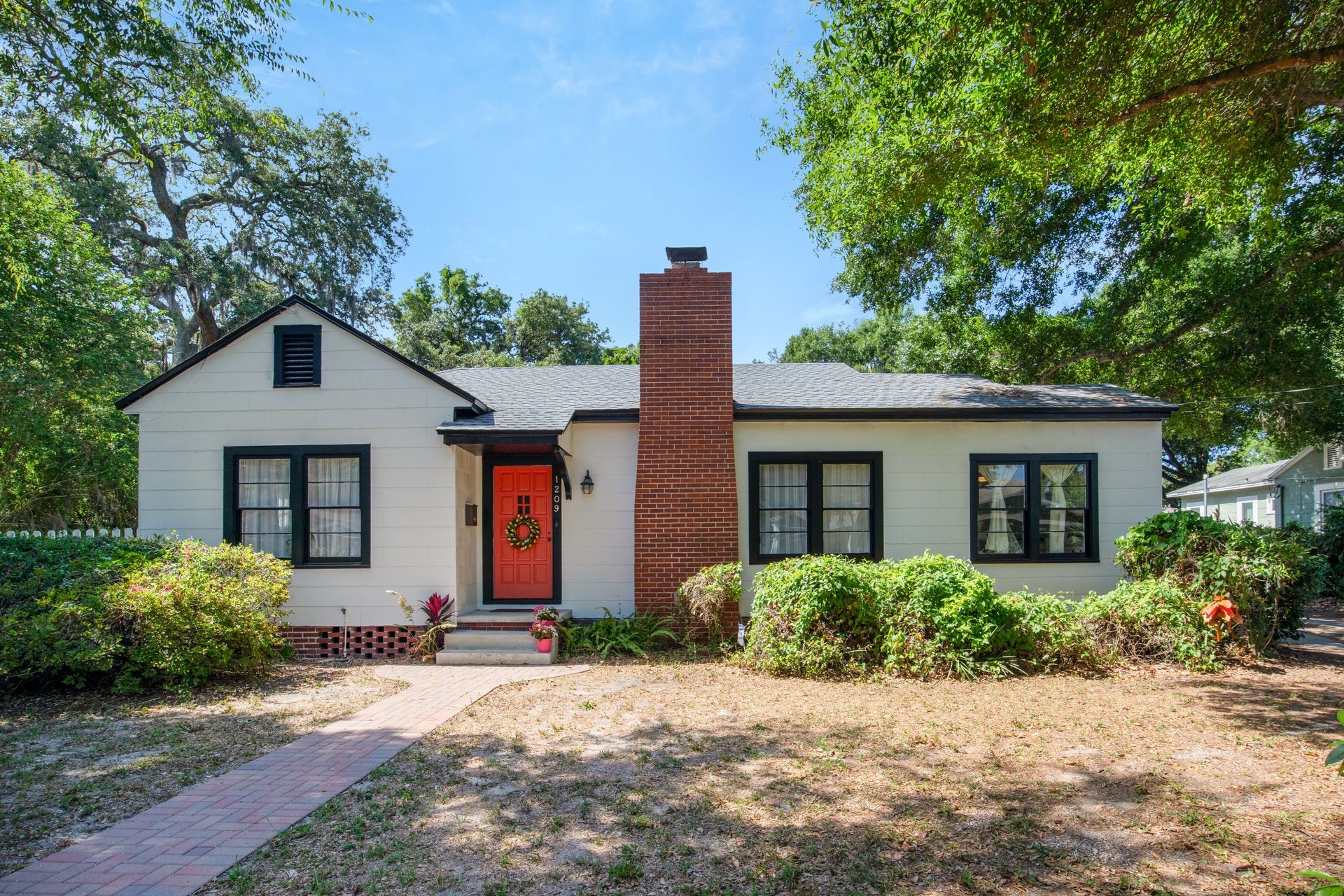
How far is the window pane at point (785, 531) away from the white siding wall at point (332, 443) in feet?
13.8

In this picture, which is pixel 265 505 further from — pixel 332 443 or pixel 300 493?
pixel 332 443

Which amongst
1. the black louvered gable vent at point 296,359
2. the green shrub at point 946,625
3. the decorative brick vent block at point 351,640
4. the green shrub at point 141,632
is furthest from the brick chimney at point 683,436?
the green shrub at point 141,632

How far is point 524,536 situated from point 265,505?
341 centimetres

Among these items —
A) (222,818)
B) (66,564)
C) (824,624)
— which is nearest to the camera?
(222,818)

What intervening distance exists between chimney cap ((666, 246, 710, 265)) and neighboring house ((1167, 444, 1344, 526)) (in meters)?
16.5

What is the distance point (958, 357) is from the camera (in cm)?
1775

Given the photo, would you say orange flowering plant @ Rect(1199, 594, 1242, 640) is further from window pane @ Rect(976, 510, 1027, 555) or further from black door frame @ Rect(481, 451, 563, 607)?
black door frame @ Rect(481, 451, 563, 607)

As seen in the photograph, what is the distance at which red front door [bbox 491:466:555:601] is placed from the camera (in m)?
9.90

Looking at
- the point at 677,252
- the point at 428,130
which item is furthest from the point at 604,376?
the point at 428,130

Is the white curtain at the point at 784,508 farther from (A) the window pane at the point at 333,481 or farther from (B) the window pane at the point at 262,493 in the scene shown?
(B) the window pane at the point at 262,493

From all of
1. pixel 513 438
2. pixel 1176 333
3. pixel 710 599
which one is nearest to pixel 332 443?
pixel 513 438

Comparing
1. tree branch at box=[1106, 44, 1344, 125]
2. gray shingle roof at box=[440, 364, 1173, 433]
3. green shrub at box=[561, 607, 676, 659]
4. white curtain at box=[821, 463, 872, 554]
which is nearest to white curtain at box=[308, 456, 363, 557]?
gray shingle roof at box=[440, 364, 1173, 433]

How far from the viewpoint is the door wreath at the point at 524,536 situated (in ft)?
32.1

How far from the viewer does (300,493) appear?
30.4 feet
